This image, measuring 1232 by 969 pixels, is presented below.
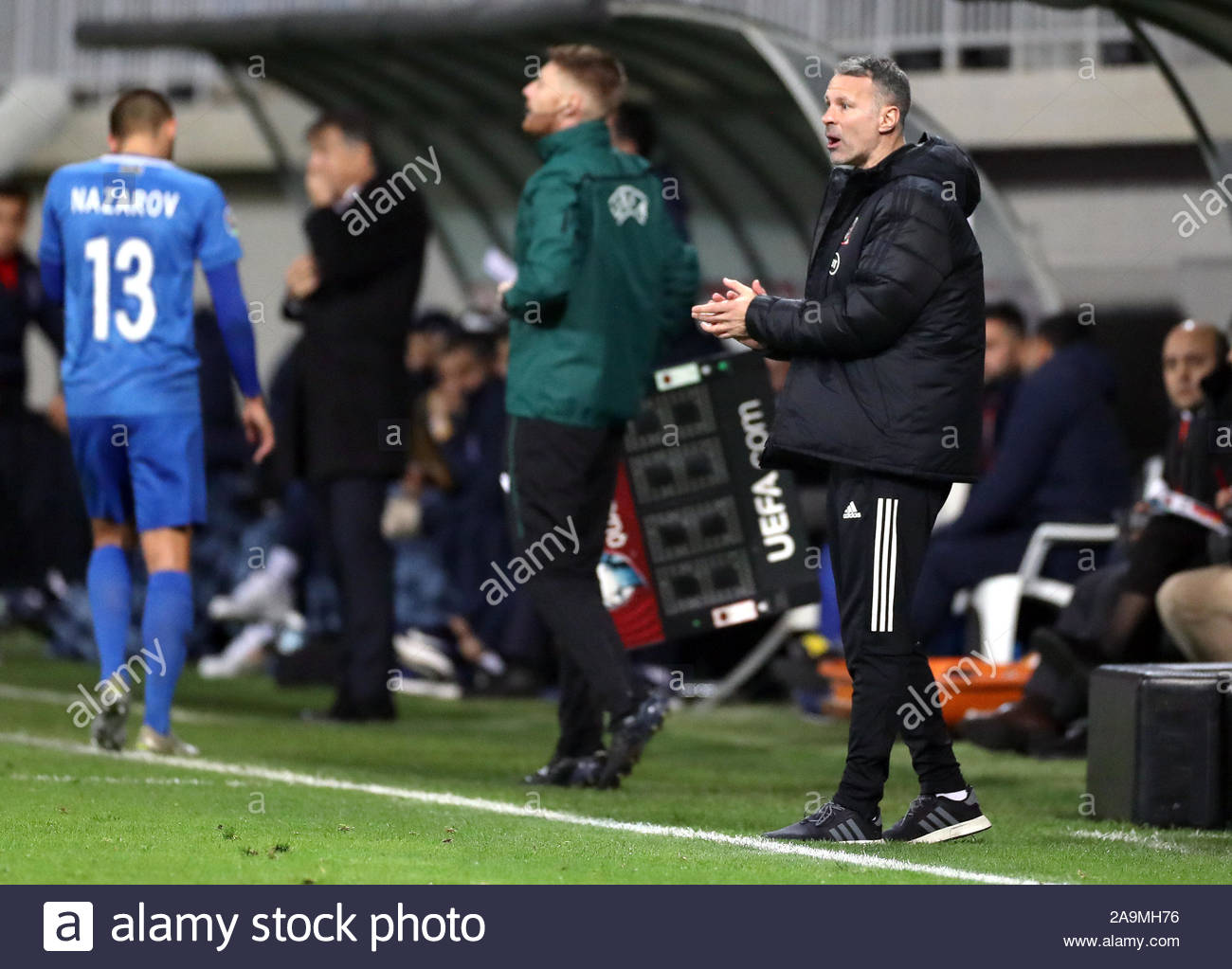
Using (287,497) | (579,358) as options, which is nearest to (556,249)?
(579,358)

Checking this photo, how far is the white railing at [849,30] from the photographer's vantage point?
599 inches

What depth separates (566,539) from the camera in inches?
269

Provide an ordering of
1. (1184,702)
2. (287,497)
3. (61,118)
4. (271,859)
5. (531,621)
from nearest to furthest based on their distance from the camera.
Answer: (271,859)
(1184,702)
(531,621)
(287,497)
(61,118)

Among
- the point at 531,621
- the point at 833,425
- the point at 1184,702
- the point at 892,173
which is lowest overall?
the point at 531,621

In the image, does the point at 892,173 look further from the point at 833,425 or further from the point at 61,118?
the point at 61,118

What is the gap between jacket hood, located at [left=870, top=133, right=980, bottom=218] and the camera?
541cm

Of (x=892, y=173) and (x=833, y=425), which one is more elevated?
(x=892, y=173)

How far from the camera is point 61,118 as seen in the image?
20422 mm

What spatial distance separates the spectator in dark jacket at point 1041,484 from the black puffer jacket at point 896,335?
14.2ft

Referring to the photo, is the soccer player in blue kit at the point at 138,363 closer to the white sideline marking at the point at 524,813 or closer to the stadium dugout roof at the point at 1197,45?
the white sideline marking at the point at 524,813

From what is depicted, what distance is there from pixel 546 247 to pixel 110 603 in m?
1.98

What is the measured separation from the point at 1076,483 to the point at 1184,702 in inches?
149

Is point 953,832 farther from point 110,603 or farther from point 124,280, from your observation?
point 124,280

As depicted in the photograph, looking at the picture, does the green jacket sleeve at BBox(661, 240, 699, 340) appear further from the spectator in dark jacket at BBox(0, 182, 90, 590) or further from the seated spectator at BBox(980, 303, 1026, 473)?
the spectator in dark jacket at BBox(0, 182, 90, 590)
